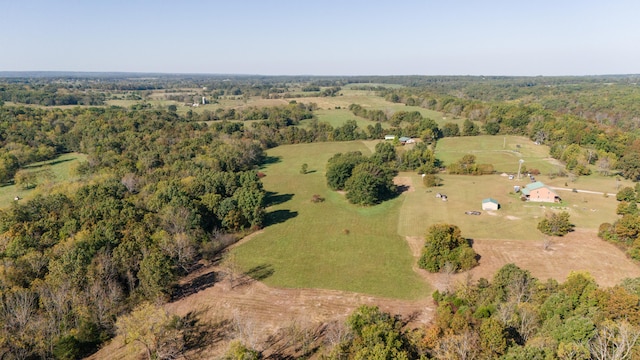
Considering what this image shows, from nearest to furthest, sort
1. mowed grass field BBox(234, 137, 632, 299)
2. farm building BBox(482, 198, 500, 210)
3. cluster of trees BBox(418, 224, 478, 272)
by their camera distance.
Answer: mowed grass field BBox(234, 137, 632, 299) < cluster of trees BBox(418, 224, 478, 272) < farm building BBox(482, 198, 500, 210)

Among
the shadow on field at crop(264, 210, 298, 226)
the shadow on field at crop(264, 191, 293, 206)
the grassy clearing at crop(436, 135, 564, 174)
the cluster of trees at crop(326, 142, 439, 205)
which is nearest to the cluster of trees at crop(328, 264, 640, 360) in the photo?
the shadow on field at crop(264, 210, 298, 226)

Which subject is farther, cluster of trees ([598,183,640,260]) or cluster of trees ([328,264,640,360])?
cluster of trees ([598,183,640,260])

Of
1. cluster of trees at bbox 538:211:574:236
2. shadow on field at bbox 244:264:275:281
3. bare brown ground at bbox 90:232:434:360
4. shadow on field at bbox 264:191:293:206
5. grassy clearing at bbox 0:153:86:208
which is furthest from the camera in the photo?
shadow on field at bbox 264:191:293:206

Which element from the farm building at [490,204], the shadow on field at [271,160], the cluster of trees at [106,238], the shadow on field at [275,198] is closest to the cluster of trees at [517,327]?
the cluster of trees at [106,238]

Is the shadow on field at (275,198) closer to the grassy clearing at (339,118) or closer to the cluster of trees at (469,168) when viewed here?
the cluster of trees at (469,168)

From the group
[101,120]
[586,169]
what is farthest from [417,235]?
[101,120]

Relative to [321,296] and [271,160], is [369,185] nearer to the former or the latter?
[321,296]

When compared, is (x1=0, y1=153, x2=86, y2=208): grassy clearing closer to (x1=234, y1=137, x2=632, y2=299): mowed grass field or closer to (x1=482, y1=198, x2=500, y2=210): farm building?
(x1=234, y1=137, x2=632, y2=299): mowed grass field
